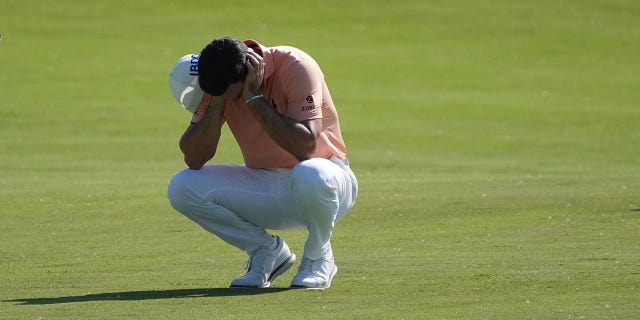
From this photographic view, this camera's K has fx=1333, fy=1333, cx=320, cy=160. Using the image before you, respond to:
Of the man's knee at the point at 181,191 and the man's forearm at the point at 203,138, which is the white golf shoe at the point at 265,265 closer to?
the man's knee at the point at 181,191

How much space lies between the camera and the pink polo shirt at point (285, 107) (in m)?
7.00

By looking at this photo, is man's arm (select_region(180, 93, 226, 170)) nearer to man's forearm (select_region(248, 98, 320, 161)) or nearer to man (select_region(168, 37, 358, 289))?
man (select_region(168, 37, 358, 289))

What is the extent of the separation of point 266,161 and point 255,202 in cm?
24

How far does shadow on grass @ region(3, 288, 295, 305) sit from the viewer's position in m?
6.75

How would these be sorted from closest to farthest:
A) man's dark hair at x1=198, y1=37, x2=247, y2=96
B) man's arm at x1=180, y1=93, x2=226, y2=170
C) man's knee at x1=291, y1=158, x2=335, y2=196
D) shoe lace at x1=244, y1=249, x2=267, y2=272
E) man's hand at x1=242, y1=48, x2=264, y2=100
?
1. man's dark hair at x1=198, y1=37, x2=247, y2=96
2. man's hand at x1=242, y1=48, x2=264, y2=100
3. man's knee at x1=291, y1=158, x2=335, y2=196
4. man's arm at x1=180, y1=93, x2=226, y2=170
5. shoe lace at x1=244, y1=249, x2=267, y2=272

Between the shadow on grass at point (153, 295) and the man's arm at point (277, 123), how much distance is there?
780mm

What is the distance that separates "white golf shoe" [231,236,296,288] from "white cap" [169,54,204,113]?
Answer: 2.97 feet

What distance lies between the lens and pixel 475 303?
645cm

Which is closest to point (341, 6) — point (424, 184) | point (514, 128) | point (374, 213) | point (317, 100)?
point (514, 128)

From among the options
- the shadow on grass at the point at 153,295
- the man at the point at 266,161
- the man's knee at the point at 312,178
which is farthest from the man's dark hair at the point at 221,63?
the shadow on grass at the point at 153,295

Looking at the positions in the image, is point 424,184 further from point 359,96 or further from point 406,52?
point 406,52

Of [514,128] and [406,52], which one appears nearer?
[514,128]

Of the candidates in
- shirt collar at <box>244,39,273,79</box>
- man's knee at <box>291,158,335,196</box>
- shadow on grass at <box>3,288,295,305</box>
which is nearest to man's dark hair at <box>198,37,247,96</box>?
shirt collar at <box>244,39,273,79</box>

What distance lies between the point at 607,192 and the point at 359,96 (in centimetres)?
1744
